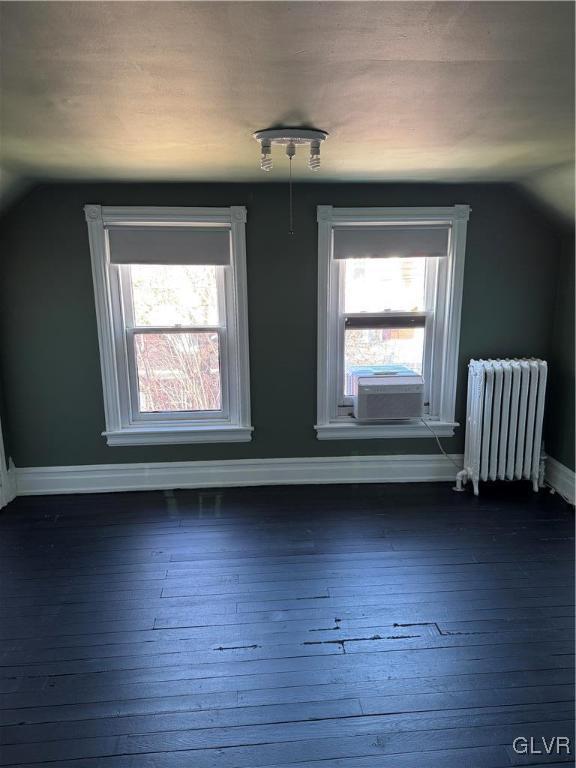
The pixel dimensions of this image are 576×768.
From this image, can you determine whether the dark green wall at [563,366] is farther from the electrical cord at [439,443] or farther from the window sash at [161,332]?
the window sash at [161,332]

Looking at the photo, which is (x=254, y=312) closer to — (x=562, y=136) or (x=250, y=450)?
(x=250, y=450)

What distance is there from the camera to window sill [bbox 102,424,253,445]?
3717 millimetres

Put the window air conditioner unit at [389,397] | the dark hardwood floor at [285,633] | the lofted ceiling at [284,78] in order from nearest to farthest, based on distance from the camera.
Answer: the lofted ceiling at [284,78], the dark hardwood floor at [285,633], the window air conditioner unit at [389,397]

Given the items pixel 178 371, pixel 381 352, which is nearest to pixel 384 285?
pixel 381 352

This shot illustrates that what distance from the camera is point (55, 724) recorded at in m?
1.90

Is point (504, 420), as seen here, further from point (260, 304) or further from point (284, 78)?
point (284, 78)

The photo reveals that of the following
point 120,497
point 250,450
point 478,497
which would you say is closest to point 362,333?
point 250,450

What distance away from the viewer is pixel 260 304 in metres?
3.62

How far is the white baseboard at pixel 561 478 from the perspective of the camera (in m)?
3.58

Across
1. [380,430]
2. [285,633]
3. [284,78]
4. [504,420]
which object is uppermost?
[284,78]

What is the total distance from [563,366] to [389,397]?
130cm

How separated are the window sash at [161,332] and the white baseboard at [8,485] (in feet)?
3.08

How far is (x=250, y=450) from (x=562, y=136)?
2.74 m

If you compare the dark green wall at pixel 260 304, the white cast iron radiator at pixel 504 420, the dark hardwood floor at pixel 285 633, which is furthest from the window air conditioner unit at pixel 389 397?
the dark hardwood floor at pixel 285 633
